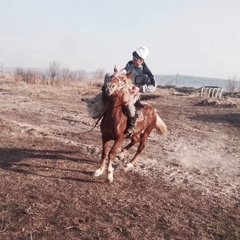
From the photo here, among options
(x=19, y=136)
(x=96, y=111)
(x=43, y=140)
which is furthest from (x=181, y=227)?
(x=19, y=136)

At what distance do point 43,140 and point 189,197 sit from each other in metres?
4.63

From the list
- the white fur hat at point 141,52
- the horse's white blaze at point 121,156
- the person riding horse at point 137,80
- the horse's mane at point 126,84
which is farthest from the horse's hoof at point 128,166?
the white fur hat at point 141,52

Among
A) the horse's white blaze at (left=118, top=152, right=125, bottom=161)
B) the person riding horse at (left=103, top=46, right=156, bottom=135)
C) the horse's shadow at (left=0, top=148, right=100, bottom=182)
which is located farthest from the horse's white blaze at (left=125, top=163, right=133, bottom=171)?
the person riding horse at (left=103, top=46, right=156, bottom=135)

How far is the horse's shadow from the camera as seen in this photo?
613 cm

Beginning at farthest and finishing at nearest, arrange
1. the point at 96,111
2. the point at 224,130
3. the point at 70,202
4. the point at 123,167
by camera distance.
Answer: the point at 224,130 < the point at 123,167 < the point at 96,111 < the point at 70,202

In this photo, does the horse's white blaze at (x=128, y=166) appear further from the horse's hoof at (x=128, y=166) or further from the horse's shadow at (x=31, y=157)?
the horse's shadow at (x=31, y=157)

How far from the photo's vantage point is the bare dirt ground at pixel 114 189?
4215mm

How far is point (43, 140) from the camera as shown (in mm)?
8531

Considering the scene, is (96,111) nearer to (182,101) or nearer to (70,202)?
(70,202)

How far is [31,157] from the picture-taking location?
690 centimetres

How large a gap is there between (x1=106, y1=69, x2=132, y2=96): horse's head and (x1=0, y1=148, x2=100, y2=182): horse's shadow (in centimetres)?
188

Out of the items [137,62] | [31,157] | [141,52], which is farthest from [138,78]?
[31,157]

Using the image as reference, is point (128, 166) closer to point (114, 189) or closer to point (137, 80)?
point (114, 189)

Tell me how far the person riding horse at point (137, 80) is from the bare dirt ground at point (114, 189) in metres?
1.27
